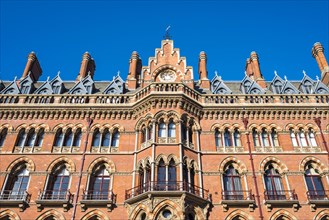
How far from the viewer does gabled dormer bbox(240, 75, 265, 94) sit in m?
28.5

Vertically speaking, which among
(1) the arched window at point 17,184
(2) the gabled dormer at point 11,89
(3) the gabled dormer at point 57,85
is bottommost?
(1) the arched window at point 17,184

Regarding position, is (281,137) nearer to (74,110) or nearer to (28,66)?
(74,110)

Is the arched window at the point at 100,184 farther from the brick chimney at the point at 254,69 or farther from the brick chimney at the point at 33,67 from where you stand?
the brick chimney at the point at 254,69

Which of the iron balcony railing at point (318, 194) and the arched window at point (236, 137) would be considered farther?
the arched window at point (236, 137)

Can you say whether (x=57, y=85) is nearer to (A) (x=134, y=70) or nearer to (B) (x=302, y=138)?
(A) (x=134, y=70)

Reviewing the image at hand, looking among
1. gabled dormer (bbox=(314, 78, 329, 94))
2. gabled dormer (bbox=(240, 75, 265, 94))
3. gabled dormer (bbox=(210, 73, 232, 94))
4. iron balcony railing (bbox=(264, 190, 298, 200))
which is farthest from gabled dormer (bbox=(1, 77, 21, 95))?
gabled dormer (bbox=(314, 78, 329, 94))

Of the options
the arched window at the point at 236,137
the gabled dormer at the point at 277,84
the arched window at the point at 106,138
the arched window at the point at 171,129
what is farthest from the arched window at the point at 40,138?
the gabled dormer at the point at 277,84

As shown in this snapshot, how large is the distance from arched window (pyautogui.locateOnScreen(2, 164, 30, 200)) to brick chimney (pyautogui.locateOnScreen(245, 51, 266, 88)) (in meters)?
22.1

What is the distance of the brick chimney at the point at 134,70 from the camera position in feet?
98.0

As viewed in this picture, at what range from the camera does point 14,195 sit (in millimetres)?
21656

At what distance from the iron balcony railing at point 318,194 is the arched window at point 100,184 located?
14130 millimetres

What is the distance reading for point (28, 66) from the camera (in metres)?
32.4

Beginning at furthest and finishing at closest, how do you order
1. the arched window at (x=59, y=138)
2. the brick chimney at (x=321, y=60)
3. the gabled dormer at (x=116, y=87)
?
the brick chimney at (x=321, y=60), the gabled dormer at (x=116, y=87), the arched window at (x=59, y=138)

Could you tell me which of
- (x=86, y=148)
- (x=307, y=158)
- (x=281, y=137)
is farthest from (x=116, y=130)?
(x=307, y=158)
